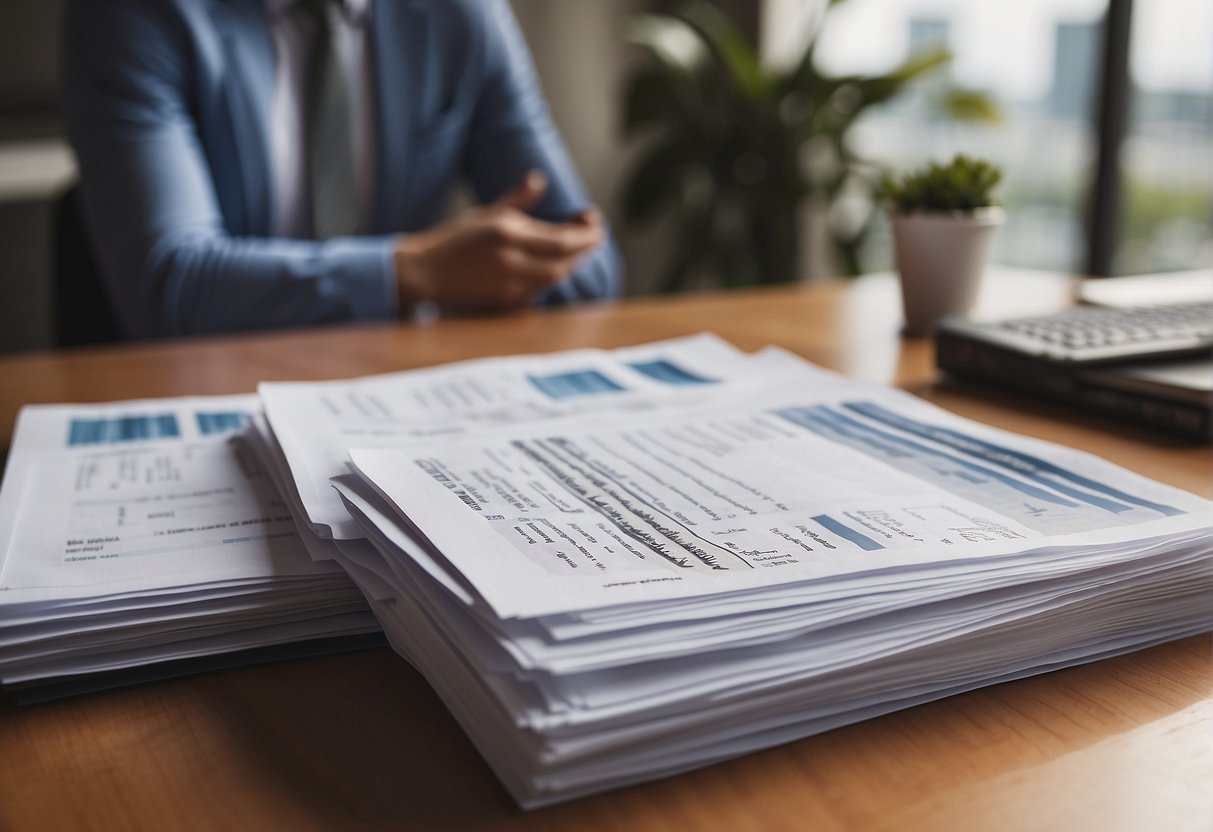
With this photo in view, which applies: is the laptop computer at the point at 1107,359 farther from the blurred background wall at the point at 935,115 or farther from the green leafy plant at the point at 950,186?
the blurred background wall at the point at 935,115

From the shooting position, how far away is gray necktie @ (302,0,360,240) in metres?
1.44

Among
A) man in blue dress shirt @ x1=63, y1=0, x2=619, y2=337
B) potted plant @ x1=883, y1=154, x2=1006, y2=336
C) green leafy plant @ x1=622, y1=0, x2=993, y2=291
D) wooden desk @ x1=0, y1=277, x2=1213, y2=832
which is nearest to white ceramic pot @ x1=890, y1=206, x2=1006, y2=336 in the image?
potted plant @ x1=883, y1=154, x2=1006, y2=336

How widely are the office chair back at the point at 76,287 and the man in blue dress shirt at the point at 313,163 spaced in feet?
0.13

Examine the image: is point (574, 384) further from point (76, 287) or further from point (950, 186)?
point (76, 287)

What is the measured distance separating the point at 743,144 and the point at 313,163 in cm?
168

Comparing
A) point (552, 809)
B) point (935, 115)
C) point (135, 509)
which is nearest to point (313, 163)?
point (135, 509)

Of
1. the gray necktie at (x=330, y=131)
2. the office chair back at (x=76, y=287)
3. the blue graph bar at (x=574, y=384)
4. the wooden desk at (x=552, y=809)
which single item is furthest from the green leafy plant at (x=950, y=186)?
the office chair back at (x=76, y=287)

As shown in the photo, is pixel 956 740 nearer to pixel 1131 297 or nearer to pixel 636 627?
pixel 636 627

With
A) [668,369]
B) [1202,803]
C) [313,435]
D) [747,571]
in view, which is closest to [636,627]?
[747,571]

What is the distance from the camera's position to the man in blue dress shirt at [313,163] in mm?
1181

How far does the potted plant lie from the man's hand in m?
0.37

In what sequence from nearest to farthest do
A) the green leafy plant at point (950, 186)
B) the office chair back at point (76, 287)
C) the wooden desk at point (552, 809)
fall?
the wooden desk at point (552, 809) < the green leafy plant at point (950, 186) < the office chair back at point (76, 287)

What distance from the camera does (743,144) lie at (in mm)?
2896

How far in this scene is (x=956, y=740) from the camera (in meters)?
0.38
